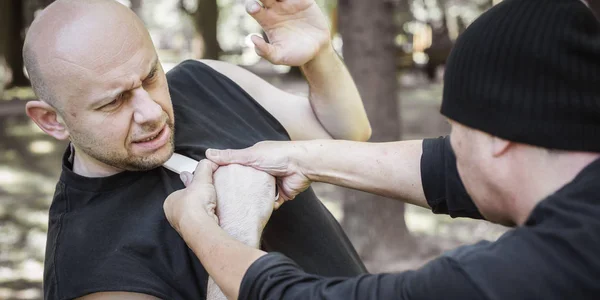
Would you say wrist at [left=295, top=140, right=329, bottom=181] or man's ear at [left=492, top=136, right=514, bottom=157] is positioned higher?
man's ear at [left=492, top=136, right=514, bottom=157]

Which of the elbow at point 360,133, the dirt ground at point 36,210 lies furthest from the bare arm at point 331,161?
the dirt ground at point 36,210

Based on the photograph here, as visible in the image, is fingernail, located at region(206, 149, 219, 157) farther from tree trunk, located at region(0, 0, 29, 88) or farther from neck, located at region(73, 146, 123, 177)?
tree trunk, located at region(0, 0, 29, 88)

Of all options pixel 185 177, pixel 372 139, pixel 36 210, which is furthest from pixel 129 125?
pixel 36 210

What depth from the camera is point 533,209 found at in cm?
157

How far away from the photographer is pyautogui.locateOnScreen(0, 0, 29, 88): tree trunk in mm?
14266

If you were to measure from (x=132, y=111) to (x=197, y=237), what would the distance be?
0.54 m

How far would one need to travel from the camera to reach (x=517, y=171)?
1630 millimetres

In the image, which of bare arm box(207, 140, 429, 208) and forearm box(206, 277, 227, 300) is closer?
forearm box(206, 277, 227, 300)

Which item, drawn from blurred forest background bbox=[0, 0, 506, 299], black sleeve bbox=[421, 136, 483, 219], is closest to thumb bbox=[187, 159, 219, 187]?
black sleeve bbox=[421, 136, 483, 219]

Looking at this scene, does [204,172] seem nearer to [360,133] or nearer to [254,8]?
[254,8]

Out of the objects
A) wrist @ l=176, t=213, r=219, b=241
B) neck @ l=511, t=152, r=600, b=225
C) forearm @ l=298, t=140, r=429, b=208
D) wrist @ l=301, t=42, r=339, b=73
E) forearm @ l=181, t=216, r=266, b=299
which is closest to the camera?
neck @ l=511, t=152, r=600, b=225

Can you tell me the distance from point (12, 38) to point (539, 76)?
1467 centimetres

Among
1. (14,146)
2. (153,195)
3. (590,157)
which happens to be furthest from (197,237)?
(14,146)

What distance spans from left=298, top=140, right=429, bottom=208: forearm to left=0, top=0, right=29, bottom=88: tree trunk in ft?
43.1
